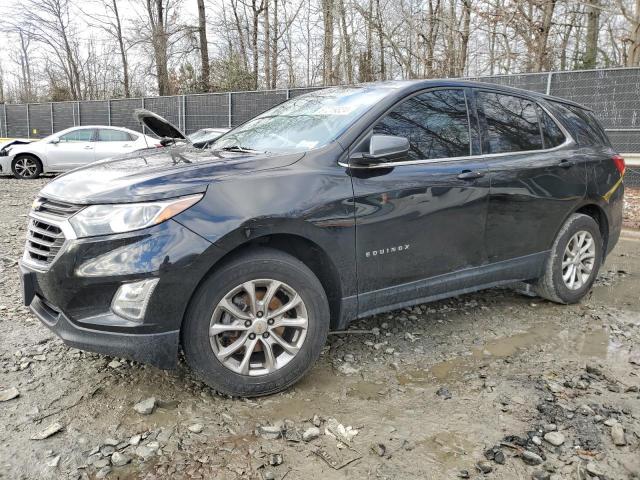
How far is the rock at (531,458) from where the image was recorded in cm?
222

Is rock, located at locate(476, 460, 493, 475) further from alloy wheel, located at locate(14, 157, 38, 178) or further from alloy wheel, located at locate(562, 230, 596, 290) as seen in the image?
alloy wheel, located at locate(14, 157, 38, 178)

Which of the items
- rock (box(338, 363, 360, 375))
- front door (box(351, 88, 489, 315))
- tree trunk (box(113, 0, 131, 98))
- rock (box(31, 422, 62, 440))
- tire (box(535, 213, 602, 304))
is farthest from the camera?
tree trunk (box(113, 0, 131, 98))

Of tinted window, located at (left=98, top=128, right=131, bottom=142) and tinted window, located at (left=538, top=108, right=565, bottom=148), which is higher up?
tinted window, located at (left=98, top=128, right=131, bottom=142)

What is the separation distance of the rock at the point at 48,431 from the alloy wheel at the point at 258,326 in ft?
2.64

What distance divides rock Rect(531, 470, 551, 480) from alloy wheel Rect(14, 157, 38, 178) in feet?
47.2

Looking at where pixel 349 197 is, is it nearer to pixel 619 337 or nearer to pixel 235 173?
pixel 235 173

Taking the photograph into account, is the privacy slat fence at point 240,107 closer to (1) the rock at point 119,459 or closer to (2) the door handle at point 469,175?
(2) the door handle at point 469,175

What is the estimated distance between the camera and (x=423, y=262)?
3.20m

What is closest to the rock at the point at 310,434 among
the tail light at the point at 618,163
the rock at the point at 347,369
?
the rock at the point at 347,369

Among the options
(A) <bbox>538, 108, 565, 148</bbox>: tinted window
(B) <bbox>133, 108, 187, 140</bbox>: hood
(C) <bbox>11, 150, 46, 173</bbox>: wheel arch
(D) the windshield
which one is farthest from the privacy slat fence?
(D) the windshield

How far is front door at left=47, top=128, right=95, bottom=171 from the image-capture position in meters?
13.4

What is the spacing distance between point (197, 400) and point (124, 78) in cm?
3294

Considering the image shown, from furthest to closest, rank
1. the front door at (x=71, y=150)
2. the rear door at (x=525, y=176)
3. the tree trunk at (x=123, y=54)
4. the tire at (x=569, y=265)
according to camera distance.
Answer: the tree trunk at (x=123, y=54), the front door at (x=71, y=150), the tire at (x=569, y=265), the rear door at (x=525, y=176)

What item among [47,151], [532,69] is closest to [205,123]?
[47,151]
